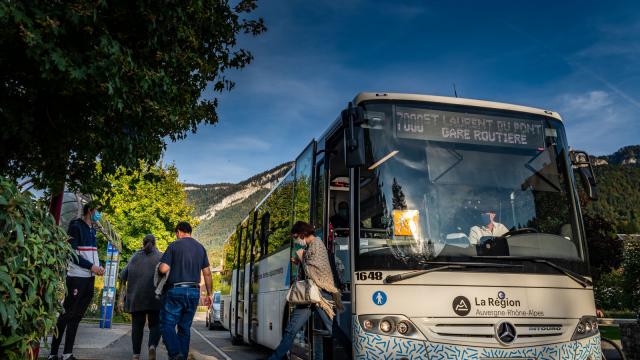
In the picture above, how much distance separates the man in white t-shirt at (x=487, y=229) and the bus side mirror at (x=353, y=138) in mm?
1376

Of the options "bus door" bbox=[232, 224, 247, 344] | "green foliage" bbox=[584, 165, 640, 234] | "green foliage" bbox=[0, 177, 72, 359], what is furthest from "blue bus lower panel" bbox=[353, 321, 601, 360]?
"green foliage" bbox=[584, 165, 640, 234]

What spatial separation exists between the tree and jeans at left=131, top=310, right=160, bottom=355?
218cm

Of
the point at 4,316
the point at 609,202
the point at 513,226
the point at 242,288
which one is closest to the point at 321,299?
the point at 513,226

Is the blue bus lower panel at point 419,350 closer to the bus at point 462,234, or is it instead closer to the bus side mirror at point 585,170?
the bus at point 462,234

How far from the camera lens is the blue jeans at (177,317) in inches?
290

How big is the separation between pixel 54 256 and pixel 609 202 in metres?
140

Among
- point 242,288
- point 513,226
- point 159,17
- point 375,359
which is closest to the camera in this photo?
point 375,359

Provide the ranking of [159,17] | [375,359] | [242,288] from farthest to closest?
[242,288], [159,17], [375,359]

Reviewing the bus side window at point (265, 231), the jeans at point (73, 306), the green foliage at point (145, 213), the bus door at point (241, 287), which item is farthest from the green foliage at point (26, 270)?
the green foliage at point (145, 213)

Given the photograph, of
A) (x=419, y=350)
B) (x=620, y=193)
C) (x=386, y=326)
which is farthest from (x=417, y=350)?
(x=620, y=193)

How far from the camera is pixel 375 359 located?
17.5 feet

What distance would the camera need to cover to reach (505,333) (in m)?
5.53

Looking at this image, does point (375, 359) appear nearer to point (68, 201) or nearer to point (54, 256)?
point (54, 256)

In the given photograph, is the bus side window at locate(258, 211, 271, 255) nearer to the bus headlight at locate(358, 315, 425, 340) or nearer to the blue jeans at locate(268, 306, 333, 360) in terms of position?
the blue jeans at locate(268, 306, 333, 360)
